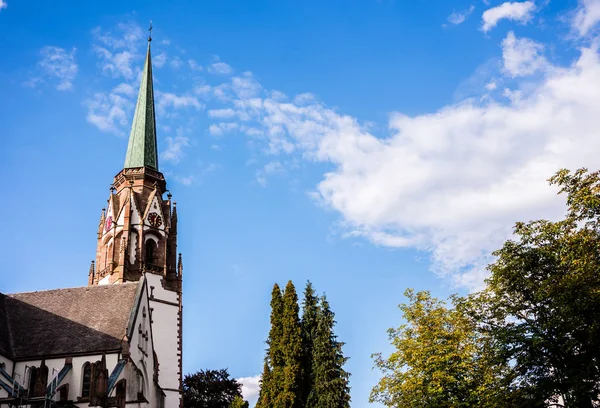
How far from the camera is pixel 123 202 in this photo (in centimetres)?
5628

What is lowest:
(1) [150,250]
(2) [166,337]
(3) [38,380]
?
(3) [38,380]

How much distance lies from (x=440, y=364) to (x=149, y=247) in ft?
100

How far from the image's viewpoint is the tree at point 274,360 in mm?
44872

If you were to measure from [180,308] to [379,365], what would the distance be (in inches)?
878

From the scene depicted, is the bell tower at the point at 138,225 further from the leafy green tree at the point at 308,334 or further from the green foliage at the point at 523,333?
the green foliage at the point at 523,333

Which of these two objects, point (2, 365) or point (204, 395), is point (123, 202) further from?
point (2, 365)

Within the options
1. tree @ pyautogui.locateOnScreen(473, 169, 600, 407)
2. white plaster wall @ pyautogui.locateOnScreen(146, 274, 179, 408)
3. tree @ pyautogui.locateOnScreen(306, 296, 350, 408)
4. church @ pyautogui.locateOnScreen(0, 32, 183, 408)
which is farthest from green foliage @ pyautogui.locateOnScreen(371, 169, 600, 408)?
white plaster wall @ pyautogui.locateOnScreen(146, 274, 179, 408)

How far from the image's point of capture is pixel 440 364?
32531 mm

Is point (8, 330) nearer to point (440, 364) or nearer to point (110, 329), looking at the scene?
point (110, 329)

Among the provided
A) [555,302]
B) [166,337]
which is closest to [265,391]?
[166,337]

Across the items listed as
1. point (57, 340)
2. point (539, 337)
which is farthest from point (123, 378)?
point (539, 337)

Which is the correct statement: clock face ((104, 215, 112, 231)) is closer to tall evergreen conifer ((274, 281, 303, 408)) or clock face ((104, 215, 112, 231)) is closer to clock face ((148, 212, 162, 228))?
clock face ((148, 212, 162, 228))

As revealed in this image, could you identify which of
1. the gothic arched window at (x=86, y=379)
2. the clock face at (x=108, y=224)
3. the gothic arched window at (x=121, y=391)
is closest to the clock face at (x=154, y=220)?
the clock face at (x=108, y=224)

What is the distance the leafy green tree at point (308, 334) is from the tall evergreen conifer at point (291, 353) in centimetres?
68
